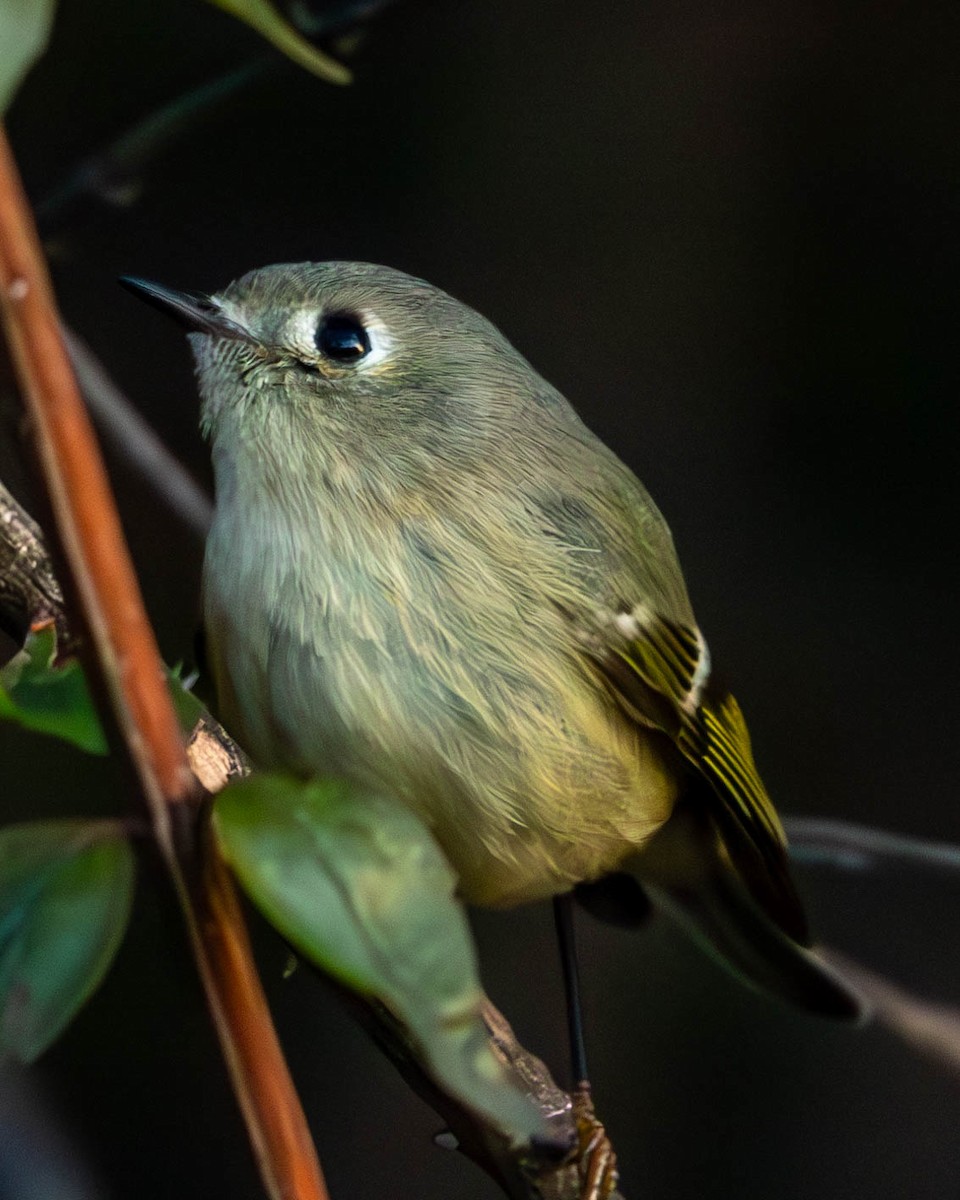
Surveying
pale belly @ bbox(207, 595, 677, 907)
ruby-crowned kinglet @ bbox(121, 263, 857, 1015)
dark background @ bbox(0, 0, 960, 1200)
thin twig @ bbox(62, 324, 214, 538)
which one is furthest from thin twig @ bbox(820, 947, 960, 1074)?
thin twig @ bbox(62, 324, 214, 538)

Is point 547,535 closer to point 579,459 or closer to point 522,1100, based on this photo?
point 579,459

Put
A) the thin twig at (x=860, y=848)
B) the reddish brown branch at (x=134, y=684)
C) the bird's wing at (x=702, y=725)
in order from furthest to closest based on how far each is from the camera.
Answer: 1. the thin twig at (x=860, y=848)
2. the bird's wing at (x=702, y=725)
3. the reddish brown branch at (x=134, y=684)

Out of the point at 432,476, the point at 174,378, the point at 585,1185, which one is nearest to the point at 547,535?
the point at 432,476

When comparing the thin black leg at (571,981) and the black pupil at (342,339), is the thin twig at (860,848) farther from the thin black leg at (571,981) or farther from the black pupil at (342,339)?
the black pupil at (342,339)

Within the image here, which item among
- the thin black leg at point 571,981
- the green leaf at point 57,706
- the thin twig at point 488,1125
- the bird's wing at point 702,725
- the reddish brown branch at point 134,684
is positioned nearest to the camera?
the reddish brown branch at point 134,684

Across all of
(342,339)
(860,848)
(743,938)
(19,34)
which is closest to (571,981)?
(743,938)

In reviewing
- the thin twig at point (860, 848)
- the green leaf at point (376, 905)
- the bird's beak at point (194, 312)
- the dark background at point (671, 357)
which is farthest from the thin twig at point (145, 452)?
the green leaf at point (376, 905)
